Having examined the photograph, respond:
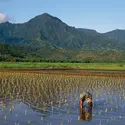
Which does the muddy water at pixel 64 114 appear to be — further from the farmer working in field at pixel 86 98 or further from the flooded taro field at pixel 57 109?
the farmer working in field at pixel 86 98

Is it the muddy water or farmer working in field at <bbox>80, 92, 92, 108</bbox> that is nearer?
the muddy water

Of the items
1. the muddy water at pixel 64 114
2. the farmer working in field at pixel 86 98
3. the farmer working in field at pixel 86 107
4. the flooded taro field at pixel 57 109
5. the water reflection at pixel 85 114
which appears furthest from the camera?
the farmer working in field at pixel 86 98

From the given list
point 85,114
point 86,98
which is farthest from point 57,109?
point 85,114

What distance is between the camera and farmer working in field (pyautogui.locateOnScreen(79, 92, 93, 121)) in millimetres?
15686

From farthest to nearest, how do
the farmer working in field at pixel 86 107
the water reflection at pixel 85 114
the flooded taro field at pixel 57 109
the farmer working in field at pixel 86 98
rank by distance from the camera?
the farmer working in field at pixel 86 98
the farmer working in field at pixel 86 107
the water reflection at pixel 85 114
the flooded taro field at pixel 57 109

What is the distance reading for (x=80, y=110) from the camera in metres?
17.2

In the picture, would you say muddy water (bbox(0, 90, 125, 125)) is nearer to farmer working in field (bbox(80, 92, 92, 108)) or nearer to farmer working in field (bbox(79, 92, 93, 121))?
farmer working in field (bbox(79, 92, 93, 121))

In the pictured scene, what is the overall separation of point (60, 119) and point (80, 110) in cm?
244

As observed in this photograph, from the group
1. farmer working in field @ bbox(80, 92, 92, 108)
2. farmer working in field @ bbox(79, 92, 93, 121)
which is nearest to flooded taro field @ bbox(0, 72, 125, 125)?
farmer working in field @ bbox(79, 92, 93, 121)

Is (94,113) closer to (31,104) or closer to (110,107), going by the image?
(110,107)

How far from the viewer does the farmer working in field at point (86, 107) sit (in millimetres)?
15686

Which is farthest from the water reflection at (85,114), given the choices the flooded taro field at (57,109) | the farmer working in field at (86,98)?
the farmer working in field at (86,98)

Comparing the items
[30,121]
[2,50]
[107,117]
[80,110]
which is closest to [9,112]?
[30,121]

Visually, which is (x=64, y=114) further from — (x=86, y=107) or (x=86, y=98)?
(x=86, y=107)
